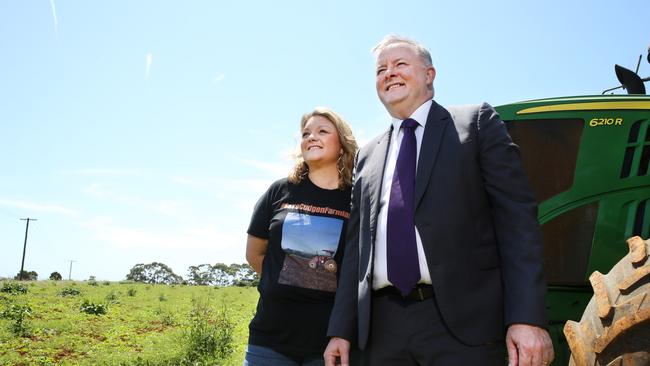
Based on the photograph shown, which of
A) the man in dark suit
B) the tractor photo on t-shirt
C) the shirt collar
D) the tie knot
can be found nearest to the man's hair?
the man in dark suit

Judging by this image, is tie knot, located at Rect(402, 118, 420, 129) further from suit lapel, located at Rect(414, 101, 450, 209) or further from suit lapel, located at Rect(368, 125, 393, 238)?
suit lapel, located at Rect(368, 125, 393, 238)

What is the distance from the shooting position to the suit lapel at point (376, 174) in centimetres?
266

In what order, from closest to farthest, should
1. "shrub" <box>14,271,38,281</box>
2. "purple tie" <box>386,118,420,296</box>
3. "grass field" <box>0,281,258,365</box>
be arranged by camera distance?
"purple tie" <box>386,118,420,296</box>, "grass field" <box>0,281,258,365</box>, "shrub" <box>14,271,38,281</box>

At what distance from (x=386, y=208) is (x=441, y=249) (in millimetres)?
359

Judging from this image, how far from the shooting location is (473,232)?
7.86ft

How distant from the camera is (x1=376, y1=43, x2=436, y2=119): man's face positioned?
8.93 feet

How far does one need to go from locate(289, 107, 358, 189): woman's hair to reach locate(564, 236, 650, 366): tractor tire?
1515 millimetres

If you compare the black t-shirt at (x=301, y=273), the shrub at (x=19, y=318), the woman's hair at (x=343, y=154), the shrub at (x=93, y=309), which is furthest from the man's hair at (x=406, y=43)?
the shrub at (x=93, y=309)

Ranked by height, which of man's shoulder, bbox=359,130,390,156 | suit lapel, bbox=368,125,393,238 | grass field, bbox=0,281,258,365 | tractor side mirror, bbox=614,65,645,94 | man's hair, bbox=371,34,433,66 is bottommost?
grass field, bbox=0,281,258,365

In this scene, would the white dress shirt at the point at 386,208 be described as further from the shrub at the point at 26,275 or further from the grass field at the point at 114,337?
the shrub at the point at 26,275

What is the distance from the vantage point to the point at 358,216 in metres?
2.90

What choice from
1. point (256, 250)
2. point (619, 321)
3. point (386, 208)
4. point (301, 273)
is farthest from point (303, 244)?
point (619, 321)

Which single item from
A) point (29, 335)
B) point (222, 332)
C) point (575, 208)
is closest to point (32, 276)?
point (29, 335)

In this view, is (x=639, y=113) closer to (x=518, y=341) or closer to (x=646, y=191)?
(x=646, y=191)
